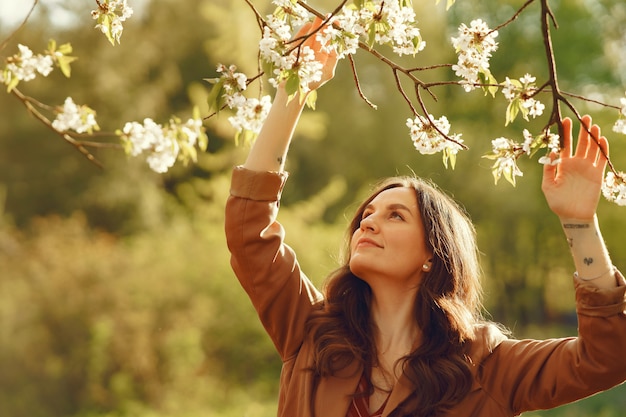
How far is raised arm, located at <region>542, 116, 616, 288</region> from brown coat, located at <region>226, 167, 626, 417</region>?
1.8 inches

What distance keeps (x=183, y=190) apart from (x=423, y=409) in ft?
36.3

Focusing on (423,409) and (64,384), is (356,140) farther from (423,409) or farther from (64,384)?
(423,409)

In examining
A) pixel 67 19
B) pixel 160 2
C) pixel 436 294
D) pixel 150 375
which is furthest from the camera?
pixel 160 2

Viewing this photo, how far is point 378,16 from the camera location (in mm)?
1971

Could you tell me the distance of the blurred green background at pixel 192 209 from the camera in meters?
8.62

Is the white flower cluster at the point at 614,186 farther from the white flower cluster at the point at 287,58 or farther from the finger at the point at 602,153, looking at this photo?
the white flower cluster at the point at 287,58

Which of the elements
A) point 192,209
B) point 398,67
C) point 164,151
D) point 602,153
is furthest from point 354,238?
point 192,209

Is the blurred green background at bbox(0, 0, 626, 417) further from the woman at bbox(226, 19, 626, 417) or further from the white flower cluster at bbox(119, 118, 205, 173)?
the woman at bbox(226, 19, 626, 417)

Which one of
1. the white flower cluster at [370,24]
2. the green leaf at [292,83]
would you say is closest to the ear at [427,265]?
the white flower cluster at [370,24]

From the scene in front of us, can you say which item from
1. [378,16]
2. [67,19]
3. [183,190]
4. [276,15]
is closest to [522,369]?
[378,16]

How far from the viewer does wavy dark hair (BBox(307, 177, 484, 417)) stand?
212 centimetres

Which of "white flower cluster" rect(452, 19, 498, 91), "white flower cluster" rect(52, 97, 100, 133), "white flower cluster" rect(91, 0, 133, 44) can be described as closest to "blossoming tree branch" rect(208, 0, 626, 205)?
"white flower cluster" rect(452, 19, 498, 91)

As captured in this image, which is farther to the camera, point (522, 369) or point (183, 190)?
point (183, 190)

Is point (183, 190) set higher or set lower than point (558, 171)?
higher
